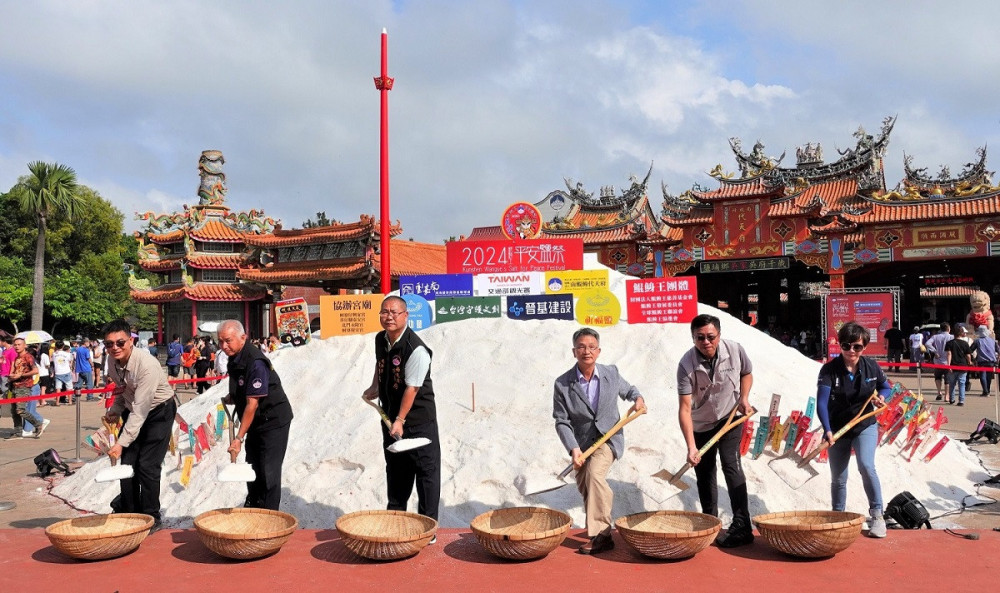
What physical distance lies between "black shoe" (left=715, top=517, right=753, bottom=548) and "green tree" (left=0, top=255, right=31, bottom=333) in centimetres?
3687

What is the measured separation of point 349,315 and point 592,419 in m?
7.74

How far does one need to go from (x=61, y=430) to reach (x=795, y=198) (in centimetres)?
2413

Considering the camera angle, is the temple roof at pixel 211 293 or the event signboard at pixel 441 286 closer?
the event signboard at pixel 441 286

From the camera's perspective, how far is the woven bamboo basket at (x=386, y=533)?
4109 mm

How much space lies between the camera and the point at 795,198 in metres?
27.1

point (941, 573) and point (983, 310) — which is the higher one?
point (983, 310)

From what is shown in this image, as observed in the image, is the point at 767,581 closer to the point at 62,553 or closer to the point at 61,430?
the point at 62,553

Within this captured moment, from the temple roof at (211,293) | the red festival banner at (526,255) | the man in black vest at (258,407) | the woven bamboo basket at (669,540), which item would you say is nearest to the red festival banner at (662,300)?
the red festival banner at (526,255)

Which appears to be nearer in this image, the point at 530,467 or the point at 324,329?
the point at 530,467

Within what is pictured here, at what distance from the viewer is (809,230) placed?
2584cm

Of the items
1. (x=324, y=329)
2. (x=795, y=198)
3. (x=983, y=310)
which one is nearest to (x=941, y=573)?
(x=324, y=329)

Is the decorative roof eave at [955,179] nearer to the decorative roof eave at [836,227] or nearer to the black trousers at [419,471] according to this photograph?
the decorative roof eave at [836,227]

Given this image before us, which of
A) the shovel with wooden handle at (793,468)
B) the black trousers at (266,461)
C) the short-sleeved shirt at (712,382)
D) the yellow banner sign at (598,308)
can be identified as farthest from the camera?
the yellow banner sign at (598,308)

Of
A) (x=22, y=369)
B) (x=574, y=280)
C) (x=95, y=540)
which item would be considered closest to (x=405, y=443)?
(x=95, y=540)
